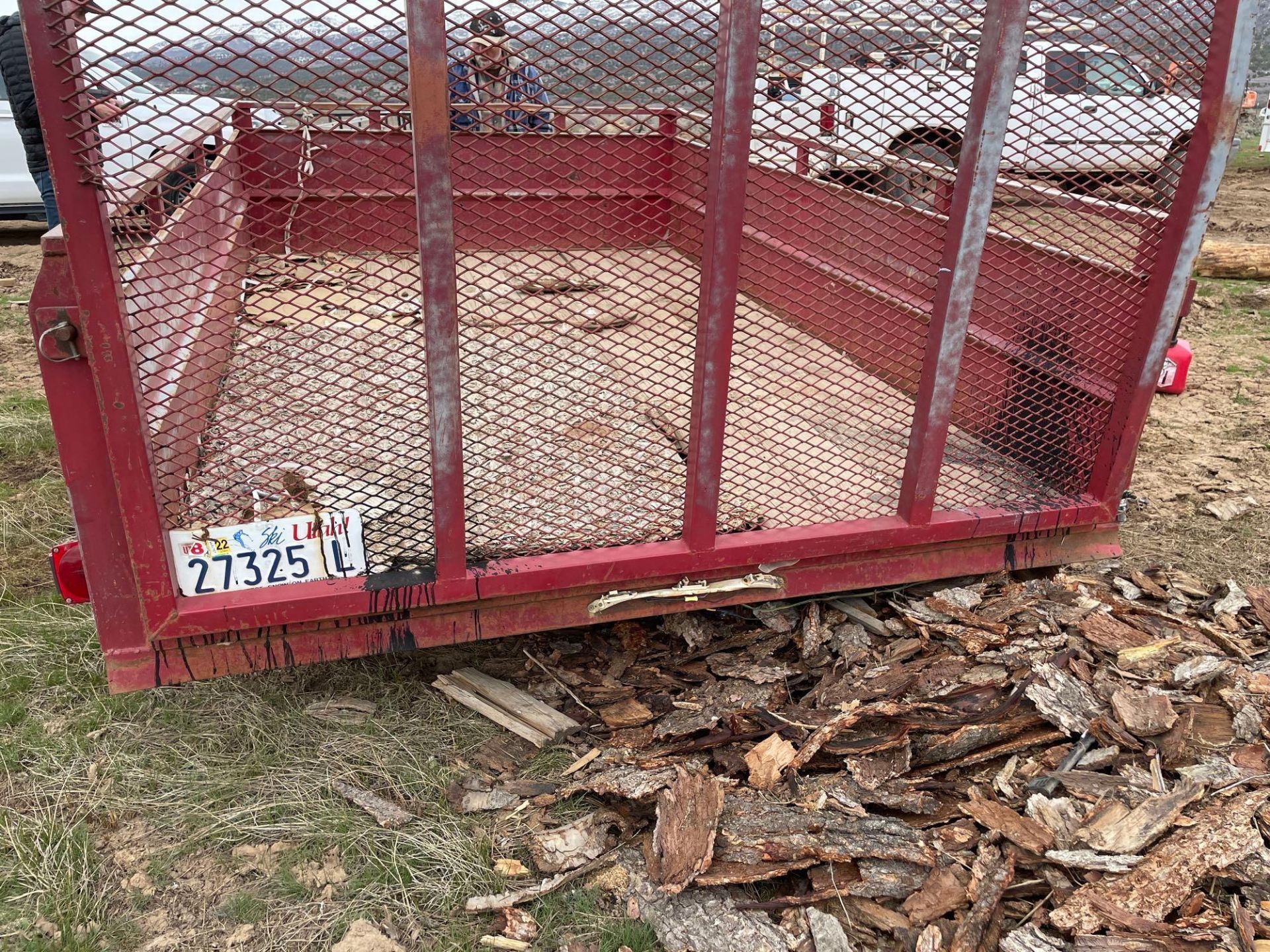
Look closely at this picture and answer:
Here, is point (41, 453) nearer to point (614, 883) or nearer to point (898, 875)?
point (614, 883)

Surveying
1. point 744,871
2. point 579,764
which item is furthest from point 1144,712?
point 579,764

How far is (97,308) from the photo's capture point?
197 centimetres

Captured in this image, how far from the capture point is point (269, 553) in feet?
7.58

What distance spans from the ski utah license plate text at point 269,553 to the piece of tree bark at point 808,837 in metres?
1.16

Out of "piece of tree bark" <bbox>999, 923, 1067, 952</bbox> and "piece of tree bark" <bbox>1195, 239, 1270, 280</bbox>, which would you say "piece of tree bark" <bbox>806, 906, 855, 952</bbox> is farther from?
"piece of tree bark" <bbox>1195, 239, 1270, 280</bbox>

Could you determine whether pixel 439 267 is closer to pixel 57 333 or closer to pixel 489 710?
pixel 57 333

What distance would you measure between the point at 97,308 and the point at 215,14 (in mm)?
656

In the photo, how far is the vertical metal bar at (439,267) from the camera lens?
197 centimetres

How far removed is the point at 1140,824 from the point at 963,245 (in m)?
1.49

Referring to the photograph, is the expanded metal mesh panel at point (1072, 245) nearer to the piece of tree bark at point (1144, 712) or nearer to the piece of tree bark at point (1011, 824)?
the piece of tree bark at point (1144, 712)

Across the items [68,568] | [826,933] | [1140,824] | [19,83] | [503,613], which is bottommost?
[826,933]

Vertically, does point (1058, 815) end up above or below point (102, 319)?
below

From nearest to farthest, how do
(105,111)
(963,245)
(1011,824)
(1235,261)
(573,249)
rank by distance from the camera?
(105,111) → (1011,824) → (963,245) → (573,249) → (1235,261)

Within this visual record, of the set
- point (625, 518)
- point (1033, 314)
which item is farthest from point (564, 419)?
point (1033, 314)
